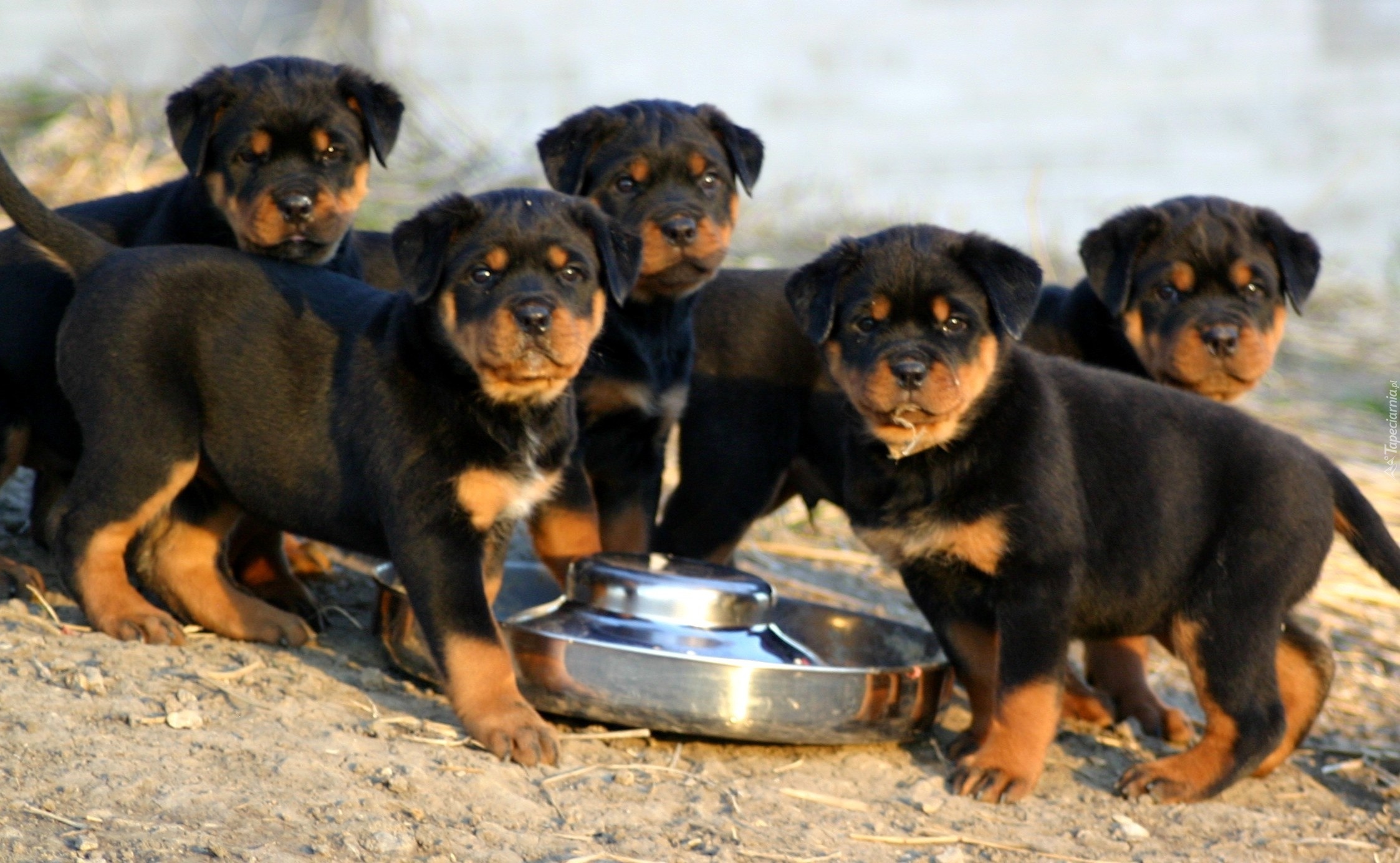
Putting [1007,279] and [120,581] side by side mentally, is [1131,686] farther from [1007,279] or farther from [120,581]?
[120,581]

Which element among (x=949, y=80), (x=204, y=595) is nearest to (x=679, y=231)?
(x=204, y=595)

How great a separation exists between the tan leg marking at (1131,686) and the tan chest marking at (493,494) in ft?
5.84

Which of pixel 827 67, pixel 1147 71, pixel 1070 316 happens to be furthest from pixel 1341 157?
pixel 1070 316

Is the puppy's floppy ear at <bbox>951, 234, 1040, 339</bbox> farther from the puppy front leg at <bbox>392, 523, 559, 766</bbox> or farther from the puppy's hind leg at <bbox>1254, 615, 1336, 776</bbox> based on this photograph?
the puppy front leg at <bbox>392, 523, 559, 766</bbox>

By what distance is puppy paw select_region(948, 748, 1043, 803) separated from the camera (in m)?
3.87

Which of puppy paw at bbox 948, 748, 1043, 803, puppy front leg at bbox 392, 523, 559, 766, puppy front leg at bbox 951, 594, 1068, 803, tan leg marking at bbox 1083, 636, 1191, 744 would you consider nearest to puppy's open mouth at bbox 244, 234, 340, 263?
puppy front leg at bbox 392, 523, 559, 766

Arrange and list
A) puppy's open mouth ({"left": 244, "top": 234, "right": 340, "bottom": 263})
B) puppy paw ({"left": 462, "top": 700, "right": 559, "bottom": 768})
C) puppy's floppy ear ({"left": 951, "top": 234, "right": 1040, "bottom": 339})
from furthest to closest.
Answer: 1. puppy's open mouth ({"left": 244, "top": 234, "right": 340, "bottom": 263})
2. puppy's floppy ear ({"left": 951, "top": 234, "right": 1040, "bottom": 339})
3. puppy paw ({"left": 462, "top": 700, "right": 559, "bottom": 768})

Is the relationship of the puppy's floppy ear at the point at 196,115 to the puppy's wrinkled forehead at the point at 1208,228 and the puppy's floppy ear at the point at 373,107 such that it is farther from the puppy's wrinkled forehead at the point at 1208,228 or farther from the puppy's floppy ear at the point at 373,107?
the puppy's wrinkled forehead at the point at 1208,228

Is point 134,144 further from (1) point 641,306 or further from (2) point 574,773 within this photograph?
(2) point 574,773

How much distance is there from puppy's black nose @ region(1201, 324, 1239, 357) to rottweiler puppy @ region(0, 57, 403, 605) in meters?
2.44

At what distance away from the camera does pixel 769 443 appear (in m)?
4.93

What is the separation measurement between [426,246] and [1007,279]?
1.40 meters

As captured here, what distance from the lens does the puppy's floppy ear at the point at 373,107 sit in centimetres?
479

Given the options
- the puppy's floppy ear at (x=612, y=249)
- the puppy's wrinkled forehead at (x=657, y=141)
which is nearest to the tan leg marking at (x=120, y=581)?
the puppy's floppy ear at (x=612, y=249)
